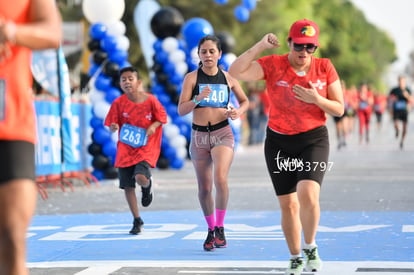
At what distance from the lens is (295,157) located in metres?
6.45

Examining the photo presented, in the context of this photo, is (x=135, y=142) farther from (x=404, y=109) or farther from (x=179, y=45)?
(x=404, y=109)

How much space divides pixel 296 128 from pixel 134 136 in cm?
343

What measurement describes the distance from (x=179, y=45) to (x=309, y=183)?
14186mm

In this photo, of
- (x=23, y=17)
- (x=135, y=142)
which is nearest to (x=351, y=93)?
(x=135, y=142)

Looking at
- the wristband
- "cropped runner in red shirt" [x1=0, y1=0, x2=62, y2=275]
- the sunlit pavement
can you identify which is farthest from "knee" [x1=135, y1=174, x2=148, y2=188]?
the wristband

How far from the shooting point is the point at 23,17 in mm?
3816

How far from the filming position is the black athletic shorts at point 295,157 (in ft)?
21.0

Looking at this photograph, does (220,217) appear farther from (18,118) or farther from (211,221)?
(18,118)

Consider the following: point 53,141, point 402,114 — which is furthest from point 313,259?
point 402,114

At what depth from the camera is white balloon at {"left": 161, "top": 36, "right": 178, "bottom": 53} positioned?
19859mm

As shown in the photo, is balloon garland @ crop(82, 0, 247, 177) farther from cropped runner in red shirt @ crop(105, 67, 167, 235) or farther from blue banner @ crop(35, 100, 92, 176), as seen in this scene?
cropped runner in red shirt @ crop(105, 67, 167, 235)

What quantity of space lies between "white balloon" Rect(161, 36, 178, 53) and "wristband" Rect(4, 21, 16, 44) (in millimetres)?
16371

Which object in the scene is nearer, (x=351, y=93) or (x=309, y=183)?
(x=309, y=183)

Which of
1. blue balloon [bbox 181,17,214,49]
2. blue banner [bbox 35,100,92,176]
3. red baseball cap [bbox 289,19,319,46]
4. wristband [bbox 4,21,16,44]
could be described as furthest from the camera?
blue balloon [bbox 181,17,214,49]
